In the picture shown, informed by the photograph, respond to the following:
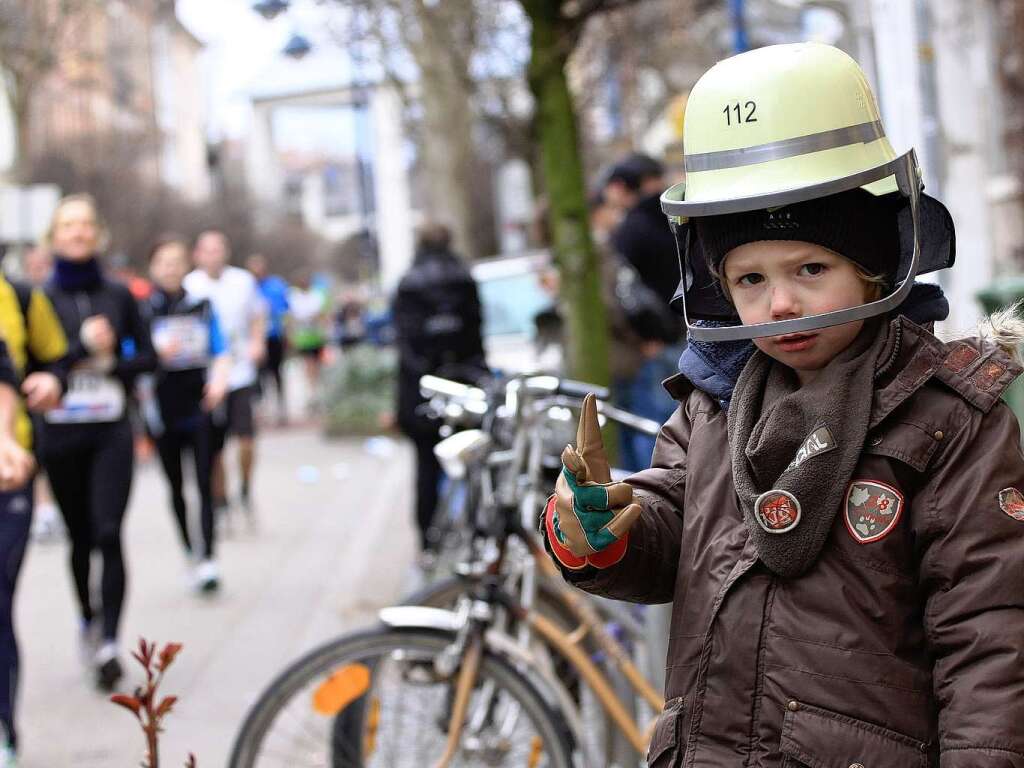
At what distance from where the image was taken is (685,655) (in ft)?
7.18

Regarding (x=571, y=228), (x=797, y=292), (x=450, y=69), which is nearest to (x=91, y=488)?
(x=571, y=228)

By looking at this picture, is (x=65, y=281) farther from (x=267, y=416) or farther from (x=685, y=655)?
(x=267, y=416)

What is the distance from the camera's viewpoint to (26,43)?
795 inches

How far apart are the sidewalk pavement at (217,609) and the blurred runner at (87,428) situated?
487mm

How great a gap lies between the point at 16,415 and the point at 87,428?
1.66 meters

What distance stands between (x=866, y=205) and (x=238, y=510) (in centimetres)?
1065

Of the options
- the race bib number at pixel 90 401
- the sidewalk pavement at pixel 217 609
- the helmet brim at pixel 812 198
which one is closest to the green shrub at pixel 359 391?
the sidewalk pavement at pixel 217 609

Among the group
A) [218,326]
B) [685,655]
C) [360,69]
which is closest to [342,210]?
[360,69]

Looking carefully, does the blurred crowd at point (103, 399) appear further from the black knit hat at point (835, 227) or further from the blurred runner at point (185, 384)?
the black knit hat at point (835, 227)

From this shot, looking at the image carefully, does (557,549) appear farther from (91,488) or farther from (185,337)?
(185,337)

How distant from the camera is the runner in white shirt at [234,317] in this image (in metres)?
9.98

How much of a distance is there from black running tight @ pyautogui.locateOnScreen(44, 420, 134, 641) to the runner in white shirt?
9.05ft

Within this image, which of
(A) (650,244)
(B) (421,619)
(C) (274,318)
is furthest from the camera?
(C) (274,318)

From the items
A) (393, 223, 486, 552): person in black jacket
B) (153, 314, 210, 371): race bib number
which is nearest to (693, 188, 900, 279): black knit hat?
(393, 223, 486, 552): person in black jacket
